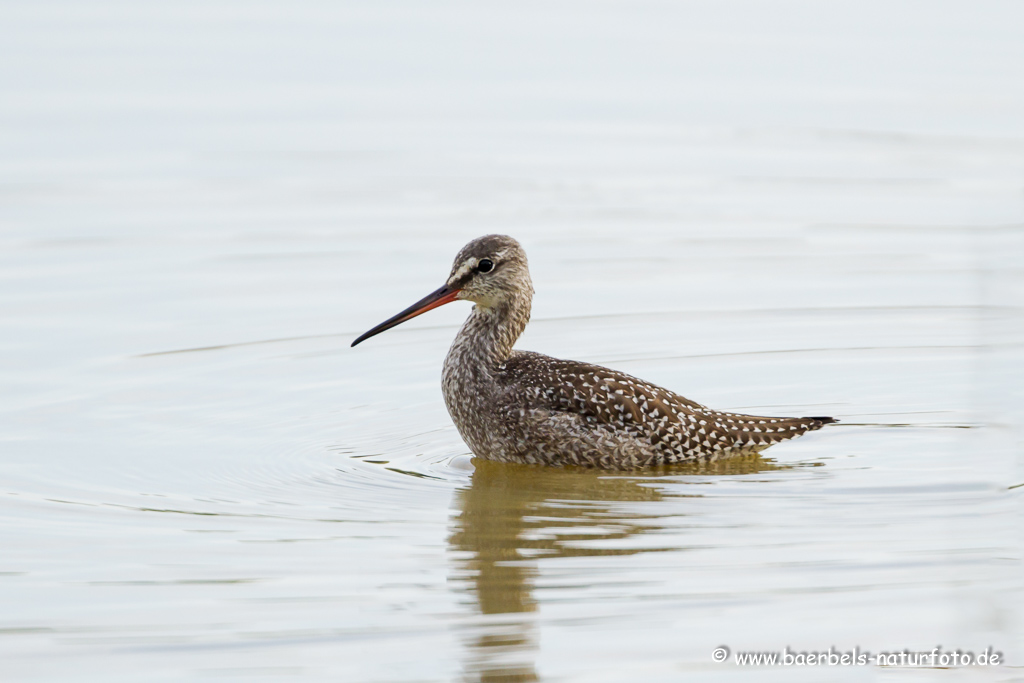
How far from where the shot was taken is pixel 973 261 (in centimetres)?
1282

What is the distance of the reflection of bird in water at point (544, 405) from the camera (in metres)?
8.73

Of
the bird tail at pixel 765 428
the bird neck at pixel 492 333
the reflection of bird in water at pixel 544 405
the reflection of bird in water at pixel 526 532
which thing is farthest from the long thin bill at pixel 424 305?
the bird tail at pixel 765 428

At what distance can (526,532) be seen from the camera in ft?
25.0

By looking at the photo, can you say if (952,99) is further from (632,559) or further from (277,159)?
(632,559)

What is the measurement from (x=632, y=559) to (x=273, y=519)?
185 cm

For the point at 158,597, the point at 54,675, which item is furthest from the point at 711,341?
the point at 54,675

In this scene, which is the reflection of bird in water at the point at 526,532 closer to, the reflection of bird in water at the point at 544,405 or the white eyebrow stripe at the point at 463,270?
the reflection of bird in water at the point at 544,405

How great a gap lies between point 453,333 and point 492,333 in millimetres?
2396

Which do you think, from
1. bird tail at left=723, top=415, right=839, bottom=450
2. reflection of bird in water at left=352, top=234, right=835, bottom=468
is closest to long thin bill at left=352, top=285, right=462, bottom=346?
reflection of bird in water at left=352, top=234, right=835, bottom=468

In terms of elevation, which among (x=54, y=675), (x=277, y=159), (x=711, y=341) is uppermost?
(x=277, y=159)

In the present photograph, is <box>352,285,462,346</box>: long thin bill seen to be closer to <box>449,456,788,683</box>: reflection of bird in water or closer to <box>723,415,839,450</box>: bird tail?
<box>449,456,788,683</box>: reflection of bird in water

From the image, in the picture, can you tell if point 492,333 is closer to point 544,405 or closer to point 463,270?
point 463,270

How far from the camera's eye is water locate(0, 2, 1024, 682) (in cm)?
641

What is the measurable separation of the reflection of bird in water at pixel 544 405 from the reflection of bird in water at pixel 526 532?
13cm
